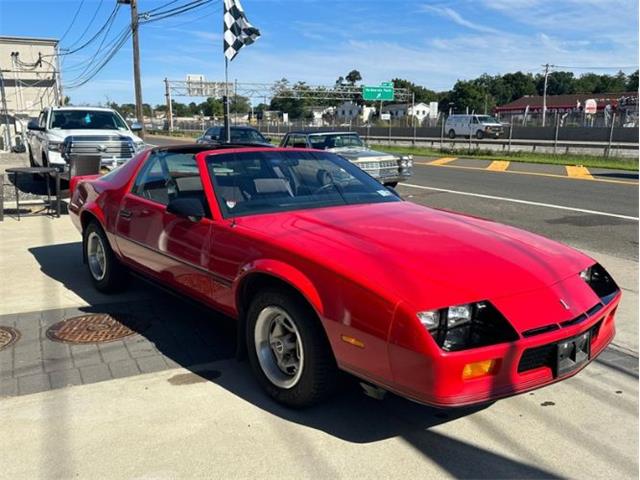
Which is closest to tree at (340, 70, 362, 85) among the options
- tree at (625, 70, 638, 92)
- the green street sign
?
tree at (625, 70, 638, 92)

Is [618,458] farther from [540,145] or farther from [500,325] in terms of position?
[540,145]

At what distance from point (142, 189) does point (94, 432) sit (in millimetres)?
2351

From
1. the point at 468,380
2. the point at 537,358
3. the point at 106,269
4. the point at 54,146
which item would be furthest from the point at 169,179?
the point at 54,146

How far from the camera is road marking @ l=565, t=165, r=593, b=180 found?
16.7 metres

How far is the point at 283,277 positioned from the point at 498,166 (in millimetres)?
19201

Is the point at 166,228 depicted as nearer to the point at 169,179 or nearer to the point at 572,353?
the point at 169,179

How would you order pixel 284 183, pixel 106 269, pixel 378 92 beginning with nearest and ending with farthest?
pixel 284 183 → pixel 106 269 → pixel 378 92

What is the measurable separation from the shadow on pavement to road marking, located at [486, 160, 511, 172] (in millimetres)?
16404

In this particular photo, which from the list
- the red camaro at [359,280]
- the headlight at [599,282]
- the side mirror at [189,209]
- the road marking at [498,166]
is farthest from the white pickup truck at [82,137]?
the road marking at [498,166]

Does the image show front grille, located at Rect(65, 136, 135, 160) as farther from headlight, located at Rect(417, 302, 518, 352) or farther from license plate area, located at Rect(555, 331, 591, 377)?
license plate area, located at Rect(555, 331, 591, 377)

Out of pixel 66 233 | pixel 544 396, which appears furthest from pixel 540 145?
pixel 544 396

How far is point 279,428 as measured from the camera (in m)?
3.07

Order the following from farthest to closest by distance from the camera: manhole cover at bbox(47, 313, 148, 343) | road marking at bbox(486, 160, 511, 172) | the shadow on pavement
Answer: road marking at bbox(486, 160, 511, 172) < manhole cover at bbox(47, 313, 148, 343) < the shadow on pavement

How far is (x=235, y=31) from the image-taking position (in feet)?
37.6
